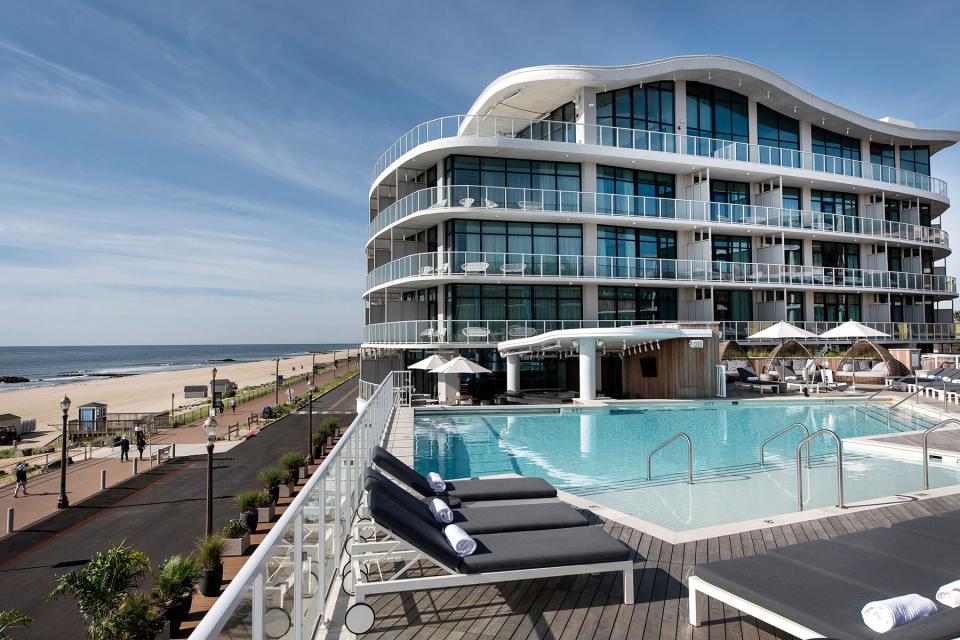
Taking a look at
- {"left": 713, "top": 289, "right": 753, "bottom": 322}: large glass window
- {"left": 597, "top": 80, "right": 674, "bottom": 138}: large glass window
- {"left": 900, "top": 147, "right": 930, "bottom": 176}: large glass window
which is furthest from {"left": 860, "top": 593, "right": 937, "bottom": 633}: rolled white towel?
{"left": 900, "top": 147, "right": 930, "bottom": 176}: large glass window

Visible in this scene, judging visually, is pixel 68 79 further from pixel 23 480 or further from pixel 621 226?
pixel 621 226

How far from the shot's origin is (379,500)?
4.45m

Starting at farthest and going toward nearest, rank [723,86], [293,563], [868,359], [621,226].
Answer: [723,86] → [621,226] → [868,359] → [293,563]

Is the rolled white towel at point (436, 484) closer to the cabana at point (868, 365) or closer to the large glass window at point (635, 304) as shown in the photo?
the large glass window at point (635, 304)

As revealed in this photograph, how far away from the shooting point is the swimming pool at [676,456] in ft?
28.4

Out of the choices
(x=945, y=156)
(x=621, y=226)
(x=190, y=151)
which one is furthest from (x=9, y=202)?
(x=945, y=156)

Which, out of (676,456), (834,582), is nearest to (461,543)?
(834,582)

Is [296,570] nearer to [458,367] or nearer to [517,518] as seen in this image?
[517,518]

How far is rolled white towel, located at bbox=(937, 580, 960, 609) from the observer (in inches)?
145

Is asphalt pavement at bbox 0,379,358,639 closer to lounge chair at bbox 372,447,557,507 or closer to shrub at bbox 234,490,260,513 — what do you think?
shrub at bbox 234,490,260,513

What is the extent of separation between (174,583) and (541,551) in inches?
290

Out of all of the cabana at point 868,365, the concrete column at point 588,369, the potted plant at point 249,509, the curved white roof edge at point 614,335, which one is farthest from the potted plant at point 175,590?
the cabana at point 868,365

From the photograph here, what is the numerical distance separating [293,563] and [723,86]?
112 feet

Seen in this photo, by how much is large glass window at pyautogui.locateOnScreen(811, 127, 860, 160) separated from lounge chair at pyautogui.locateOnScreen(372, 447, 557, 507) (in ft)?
116
